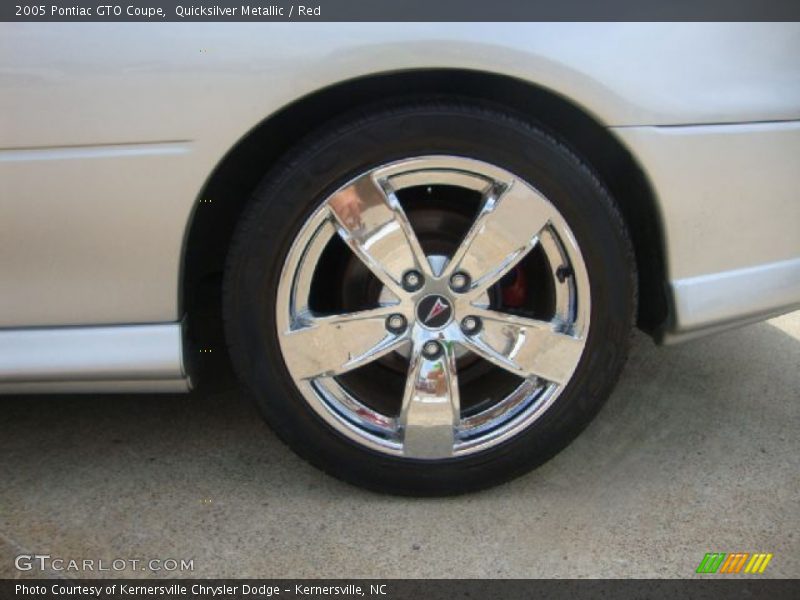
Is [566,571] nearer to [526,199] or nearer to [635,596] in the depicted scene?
[635,596]

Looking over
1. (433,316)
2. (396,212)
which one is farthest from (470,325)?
(396,212)

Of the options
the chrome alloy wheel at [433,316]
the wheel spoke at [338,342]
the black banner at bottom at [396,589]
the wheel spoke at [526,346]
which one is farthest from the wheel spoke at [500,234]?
the black banner at bottom at [396,589]

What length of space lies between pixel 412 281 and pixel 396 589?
2.29ft

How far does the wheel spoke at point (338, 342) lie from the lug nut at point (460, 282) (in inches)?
5.9

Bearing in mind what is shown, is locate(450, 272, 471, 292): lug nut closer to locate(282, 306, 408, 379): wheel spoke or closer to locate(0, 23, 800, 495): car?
locate(0, 23, 800, 495): car

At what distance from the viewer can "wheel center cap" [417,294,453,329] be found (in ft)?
6.51

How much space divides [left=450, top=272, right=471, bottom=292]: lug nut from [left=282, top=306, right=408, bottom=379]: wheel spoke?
15 centimetres

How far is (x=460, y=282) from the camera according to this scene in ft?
6.49

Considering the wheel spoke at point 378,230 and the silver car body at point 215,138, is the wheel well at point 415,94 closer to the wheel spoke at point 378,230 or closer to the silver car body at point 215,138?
the silver car body at point 215,138

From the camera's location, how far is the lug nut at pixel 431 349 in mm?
2010
